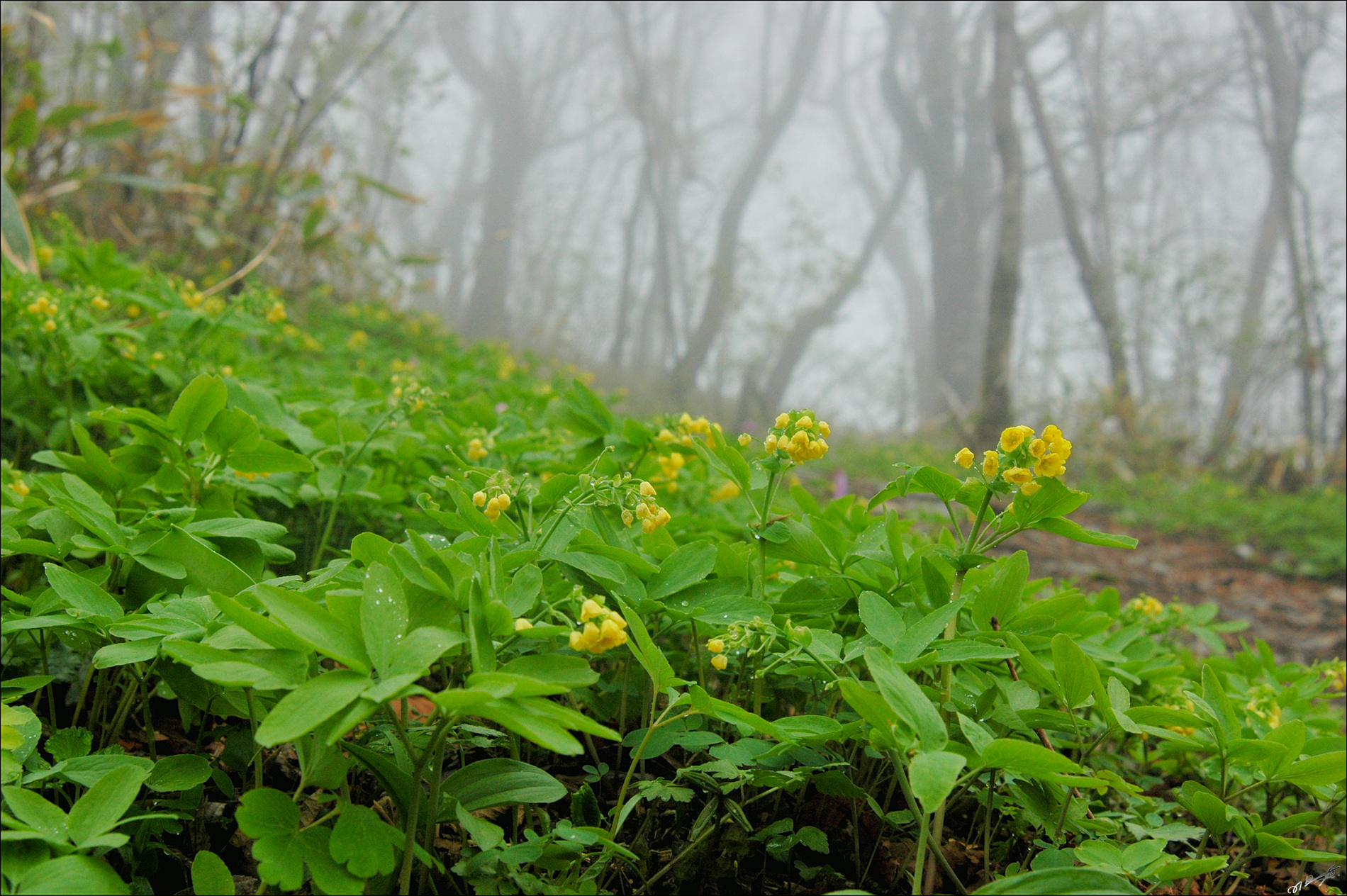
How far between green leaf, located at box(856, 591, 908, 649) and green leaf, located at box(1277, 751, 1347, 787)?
49 cm

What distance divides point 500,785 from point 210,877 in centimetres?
25

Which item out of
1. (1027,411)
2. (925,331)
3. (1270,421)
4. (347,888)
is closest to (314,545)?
(347,888)

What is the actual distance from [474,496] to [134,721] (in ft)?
2.31

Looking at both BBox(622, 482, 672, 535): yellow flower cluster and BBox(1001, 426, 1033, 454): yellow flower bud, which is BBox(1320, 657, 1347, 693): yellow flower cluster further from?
BBox(622, 482, 672, 535): yellow flower cluster

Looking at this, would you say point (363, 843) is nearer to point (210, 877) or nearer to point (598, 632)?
point (210, 877)

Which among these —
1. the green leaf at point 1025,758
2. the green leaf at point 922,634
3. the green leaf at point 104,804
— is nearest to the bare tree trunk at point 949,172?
the green leaf at point 922,634

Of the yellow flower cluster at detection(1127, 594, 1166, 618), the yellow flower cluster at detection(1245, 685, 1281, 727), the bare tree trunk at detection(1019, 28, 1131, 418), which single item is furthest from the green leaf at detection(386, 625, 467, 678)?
the bare tree trunk at detection(1019, 28, 1131, 418)

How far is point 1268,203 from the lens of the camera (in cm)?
611

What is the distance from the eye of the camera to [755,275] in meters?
8.98

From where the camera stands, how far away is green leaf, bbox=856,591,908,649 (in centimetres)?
84

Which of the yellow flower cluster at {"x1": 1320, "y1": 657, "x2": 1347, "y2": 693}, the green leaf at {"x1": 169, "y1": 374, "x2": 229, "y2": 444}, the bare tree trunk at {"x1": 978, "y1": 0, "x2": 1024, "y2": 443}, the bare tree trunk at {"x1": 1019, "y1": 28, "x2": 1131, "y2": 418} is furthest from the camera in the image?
the bare tree trunk at {"x1": 1019, "y1": 28, "x2": 1131, "y2": 418}

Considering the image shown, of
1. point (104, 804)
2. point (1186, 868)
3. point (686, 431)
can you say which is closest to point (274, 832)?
point (104, 804)

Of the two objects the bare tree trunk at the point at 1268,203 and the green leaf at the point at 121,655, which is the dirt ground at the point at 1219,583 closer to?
the bare tree trunk at the point at 1268,203

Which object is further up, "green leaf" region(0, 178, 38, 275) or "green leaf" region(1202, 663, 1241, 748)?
"green leaf" region(0, 178, 38, 275)
